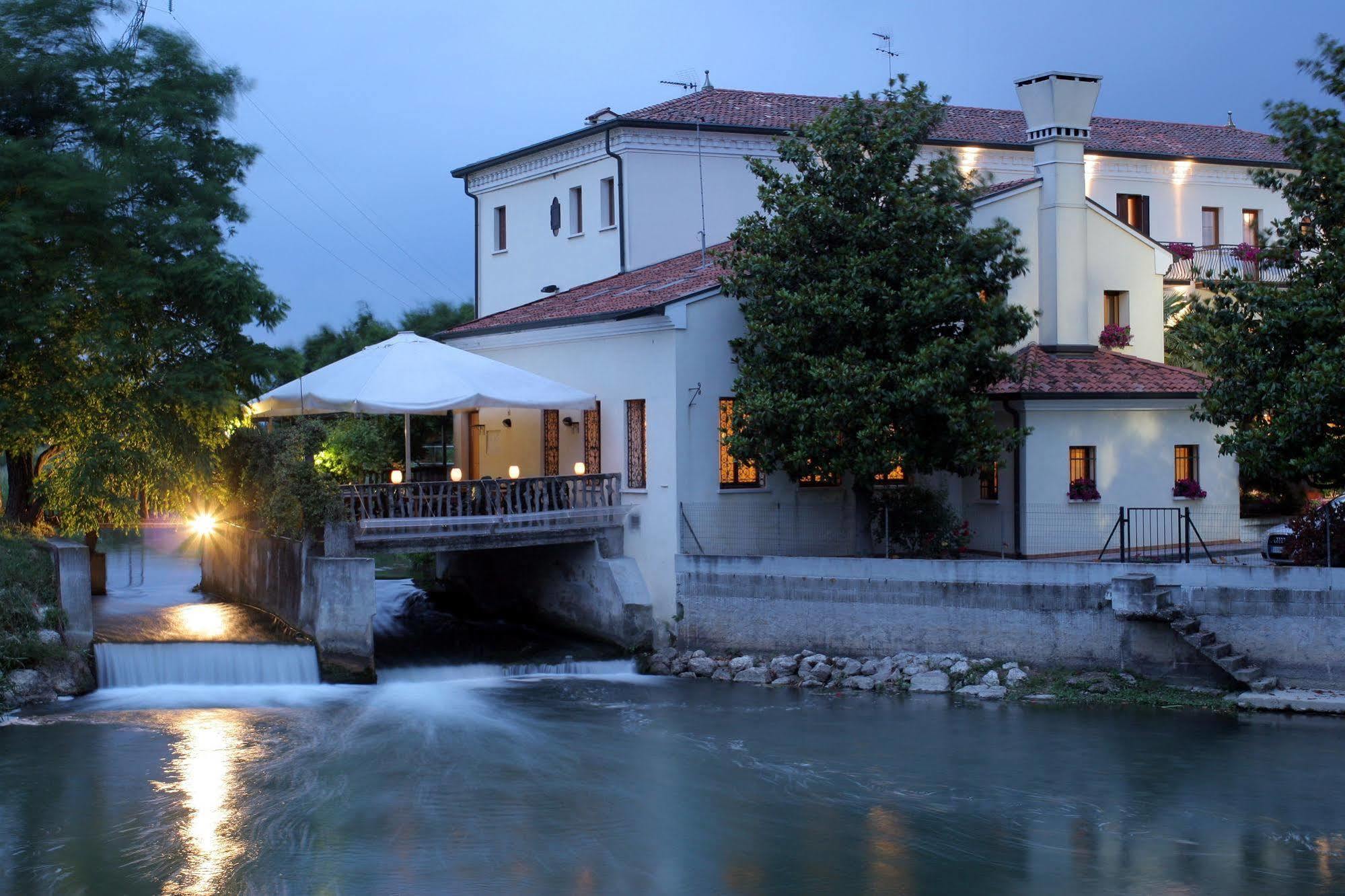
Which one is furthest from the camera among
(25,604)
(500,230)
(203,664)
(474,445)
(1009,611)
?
(500,230)

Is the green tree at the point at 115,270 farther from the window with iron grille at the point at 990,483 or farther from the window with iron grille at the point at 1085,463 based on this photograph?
the window with iron grille at the point at 1085,463

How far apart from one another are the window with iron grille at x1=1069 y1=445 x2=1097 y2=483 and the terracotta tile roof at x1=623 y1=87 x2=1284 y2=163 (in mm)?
9849

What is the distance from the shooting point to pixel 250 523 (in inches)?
1098

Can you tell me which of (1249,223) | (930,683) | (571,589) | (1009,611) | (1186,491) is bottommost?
(930,683)

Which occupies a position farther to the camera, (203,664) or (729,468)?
(729,468)

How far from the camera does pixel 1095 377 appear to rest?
26.8 m

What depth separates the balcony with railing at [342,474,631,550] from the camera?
77.9ft

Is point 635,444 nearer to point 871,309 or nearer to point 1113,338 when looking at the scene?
point 871,309

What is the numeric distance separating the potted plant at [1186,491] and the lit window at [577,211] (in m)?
15.4

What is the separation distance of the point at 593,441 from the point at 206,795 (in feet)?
40.4

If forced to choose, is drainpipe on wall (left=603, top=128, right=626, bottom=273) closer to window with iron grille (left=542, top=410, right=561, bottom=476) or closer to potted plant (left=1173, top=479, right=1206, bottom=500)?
window with iron grille (left=542, top=410, right=561, bottom=476)

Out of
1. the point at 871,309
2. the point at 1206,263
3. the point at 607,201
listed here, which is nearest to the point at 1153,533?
the point at 871,309

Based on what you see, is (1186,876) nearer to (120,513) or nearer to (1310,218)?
(1310,218)

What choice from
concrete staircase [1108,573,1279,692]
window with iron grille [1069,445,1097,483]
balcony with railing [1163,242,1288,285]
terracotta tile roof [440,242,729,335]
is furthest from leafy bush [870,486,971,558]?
balcony with railing [1163,242,1288,285]
